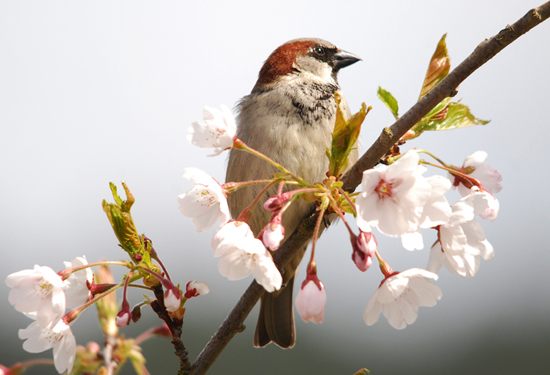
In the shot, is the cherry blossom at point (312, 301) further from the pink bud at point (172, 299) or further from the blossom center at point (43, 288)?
the blossom center at point (43, 288)

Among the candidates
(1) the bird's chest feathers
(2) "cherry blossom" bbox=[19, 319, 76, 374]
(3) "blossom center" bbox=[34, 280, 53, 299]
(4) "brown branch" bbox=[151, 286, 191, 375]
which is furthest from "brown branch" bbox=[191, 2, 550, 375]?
(1) the bird's chest feathers

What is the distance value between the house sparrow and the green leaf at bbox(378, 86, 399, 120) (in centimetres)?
62

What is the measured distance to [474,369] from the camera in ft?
32.2

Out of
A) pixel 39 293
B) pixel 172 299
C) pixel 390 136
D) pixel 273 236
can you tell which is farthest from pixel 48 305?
pixel 390 136

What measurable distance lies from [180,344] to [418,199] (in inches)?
32.0

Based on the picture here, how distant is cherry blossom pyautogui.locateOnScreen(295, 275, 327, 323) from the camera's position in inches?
43.8

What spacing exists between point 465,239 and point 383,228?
243 mm

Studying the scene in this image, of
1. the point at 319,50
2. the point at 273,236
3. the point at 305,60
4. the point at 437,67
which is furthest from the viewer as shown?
the point at 319,50

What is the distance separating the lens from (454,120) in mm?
1549

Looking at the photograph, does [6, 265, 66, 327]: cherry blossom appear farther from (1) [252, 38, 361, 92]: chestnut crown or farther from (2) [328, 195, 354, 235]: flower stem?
(1) [252, 38, 361, 92]: chestnut crown

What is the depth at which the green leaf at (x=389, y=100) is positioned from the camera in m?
1.54

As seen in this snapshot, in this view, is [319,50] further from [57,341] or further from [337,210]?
[57,341]

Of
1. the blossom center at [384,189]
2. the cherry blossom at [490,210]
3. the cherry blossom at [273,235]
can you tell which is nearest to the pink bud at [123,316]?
the cherry blossom at [273,235]

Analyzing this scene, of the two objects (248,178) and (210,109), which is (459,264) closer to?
(210,109)
